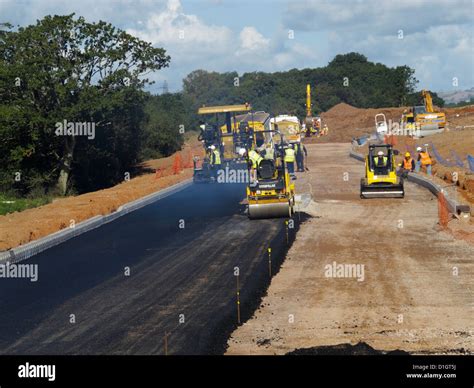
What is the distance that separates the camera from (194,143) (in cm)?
8294

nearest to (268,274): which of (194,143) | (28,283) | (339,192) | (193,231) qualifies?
(28,283)

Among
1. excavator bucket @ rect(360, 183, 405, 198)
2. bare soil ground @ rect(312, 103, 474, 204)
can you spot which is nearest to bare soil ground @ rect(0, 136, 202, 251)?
excavator bucket @ rect(360, 183, 405, 198)

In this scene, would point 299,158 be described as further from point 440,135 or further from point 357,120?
point 357,120

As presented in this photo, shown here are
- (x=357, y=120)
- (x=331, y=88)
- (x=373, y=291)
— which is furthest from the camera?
(x=331, y=88)

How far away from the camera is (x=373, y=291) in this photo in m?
15.3

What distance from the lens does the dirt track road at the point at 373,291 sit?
39.7 ft

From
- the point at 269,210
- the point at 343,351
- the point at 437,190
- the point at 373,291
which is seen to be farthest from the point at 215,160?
the point at 343,351

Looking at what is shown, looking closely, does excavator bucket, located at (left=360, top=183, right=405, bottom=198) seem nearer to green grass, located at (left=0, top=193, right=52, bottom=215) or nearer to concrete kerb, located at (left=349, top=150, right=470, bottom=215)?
concrete kerb, located at (left=349, top=150, right=470, bottom=215)

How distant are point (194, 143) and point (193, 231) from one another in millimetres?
59959

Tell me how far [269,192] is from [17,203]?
18.7 meters

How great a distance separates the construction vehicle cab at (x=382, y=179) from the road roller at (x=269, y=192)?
597 cm

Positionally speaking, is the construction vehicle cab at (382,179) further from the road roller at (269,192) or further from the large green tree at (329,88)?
the large green tree at (329,88)

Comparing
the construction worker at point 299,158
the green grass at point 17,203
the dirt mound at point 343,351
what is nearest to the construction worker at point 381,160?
the construction worker at point 299,158
